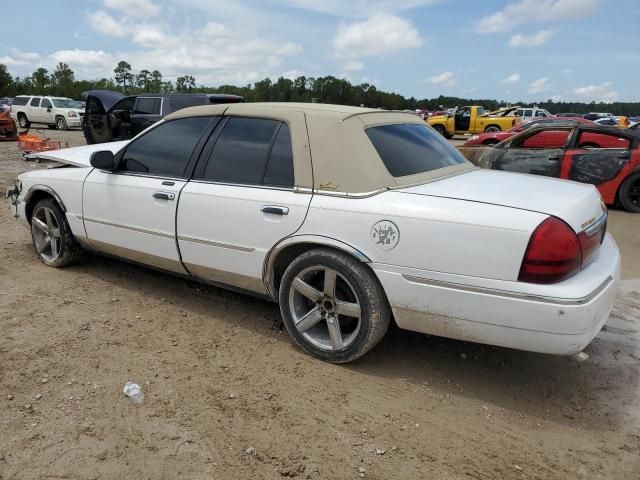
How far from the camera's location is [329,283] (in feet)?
10.1

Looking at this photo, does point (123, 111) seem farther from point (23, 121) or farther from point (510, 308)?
point (23, 121)

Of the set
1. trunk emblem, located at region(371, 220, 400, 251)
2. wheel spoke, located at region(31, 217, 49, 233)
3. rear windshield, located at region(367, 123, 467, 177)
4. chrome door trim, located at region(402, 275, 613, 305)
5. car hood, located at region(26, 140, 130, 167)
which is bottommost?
wheel spoke, located at region(31, 217, 49, 233)

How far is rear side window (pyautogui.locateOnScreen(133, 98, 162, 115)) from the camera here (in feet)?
34.8

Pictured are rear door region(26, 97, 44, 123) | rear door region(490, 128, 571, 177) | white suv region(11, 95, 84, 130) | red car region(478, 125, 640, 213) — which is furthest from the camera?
rear door region(26, 97, 44, 123)

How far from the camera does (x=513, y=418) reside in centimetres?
273

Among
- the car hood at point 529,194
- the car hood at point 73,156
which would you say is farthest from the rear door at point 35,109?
the car hood at point 529,194

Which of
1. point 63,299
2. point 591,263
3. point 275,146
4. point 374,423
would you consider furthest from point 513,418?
point 63,299

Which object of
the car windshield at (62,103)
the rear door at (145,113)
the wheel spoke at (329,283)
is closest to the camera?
the wheel spoke at (329,283)

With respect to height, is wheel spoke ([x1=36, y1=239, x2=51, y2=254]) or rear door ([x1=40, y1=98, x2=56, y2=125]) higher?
rear door ([x1=40, y1=98, x2=56, y2=125])

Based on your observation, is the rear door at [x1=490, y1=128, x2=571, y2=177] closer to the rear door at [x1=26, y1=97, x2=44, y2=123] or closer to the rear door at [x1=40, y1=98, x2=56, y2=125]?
the rear door at [x1=40, y1=98, x2=56, y2=125]

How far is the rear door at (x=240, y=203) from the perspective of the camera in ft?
10.5

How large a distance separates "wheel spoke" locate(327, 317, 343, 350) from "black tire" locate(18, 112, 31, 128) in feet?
91.3

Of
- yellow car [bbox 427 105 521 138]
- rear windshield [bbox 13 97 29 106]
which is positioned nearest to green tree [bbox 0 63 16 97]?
rear windshield [bbox 13 97 29 106]

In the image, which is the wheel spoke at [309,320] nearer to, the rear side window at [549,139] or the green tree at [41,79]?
the rear side window at [549,139]
